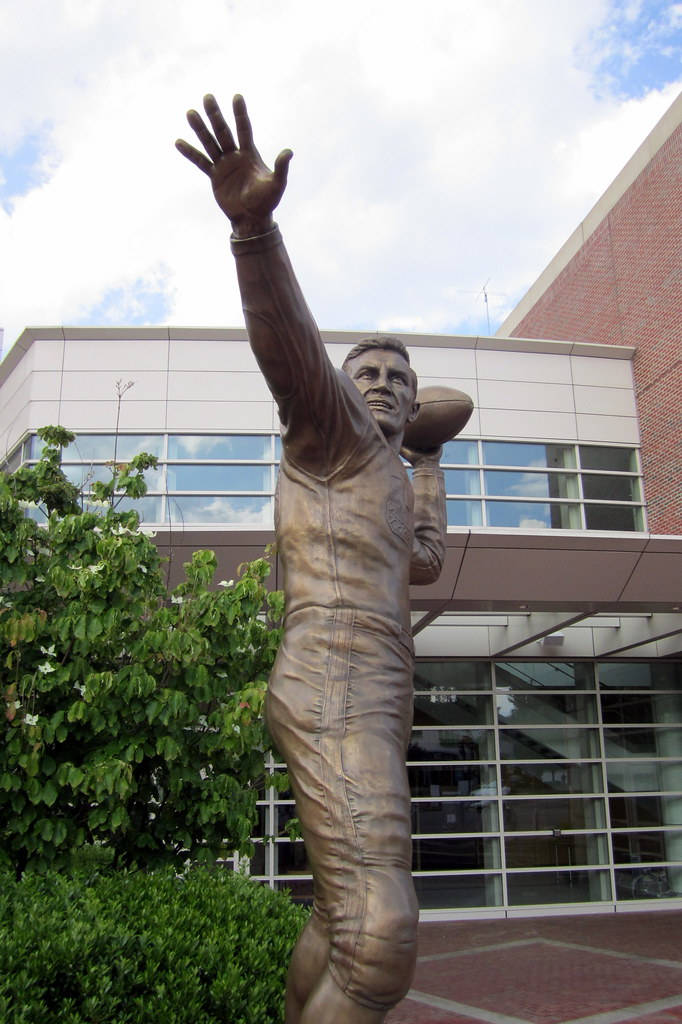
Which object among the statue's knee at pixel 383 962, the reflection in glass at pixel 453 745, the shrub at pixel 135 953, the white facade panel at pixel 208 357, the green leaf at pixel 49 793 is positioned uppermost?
the white facade panel at pixel 208 357

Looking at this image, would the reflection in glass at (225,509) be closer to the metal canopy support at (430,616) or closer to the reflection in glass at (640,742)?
the metal canopy support at (430,616)

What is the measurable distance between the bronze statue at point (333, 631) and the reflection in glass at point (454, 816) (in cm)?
1284

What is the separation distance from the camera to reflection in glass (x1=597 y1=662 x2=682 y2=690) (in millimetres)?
16000

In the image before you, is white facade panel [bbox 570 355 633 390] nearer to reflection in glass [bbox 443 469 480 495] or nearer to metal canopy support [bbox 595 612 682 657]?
reflection in glass [bbox 443 469 480 495]

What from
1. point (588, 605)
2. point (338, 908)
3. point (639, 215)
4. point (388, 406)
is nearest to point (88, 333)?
point (588, 605)

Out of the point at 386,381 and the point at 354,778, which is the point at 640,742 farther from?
the point at 354,778

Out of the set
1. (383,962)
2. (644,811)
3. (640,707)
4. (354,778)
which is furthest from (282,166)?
(644,811)

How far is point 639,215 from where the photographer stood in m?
19.2

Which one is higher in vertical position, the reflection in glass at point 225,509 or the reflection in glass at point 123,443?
the reflection in glass at point 123,443

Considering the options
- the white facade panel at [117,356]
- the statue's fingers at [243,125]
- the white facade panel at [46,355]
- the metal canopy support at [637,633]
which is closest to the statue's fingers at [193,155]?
the statue's fingers at [243,125]

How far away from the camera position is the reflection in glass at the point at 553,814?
15.1 metres

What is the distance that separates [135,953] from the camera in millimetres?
3695

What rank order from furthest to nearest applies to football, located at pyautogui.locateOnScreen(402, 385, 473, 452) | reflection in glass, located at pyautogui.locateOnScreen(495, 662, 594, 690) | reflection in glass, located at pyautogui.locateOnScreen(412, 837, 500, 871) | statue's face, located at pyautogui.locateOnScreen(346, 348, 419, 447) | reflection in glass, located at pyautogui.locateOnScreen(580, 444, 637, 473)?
reflection in glass, located at pyautogui.locateOnScreen(580, 444, 637, 473) → reflection in glass, located at pyautogui.locateOnScreen(495, 662, 594, 690) → reflection in glass, located at pyautogui.locateOnScreen(412, 837, 500, 871) → football, located at pyautogui.locateOnScreen(402, 385, 473, 452) → statue's face, located at pyautogui.locateOnScreen(346, 348, 419, 447)

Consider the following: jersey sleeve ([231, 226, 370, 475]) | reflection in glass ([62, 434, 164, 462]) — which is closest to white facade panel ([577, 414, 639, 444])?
reflection in glass ([62, 434, 164, 462])
